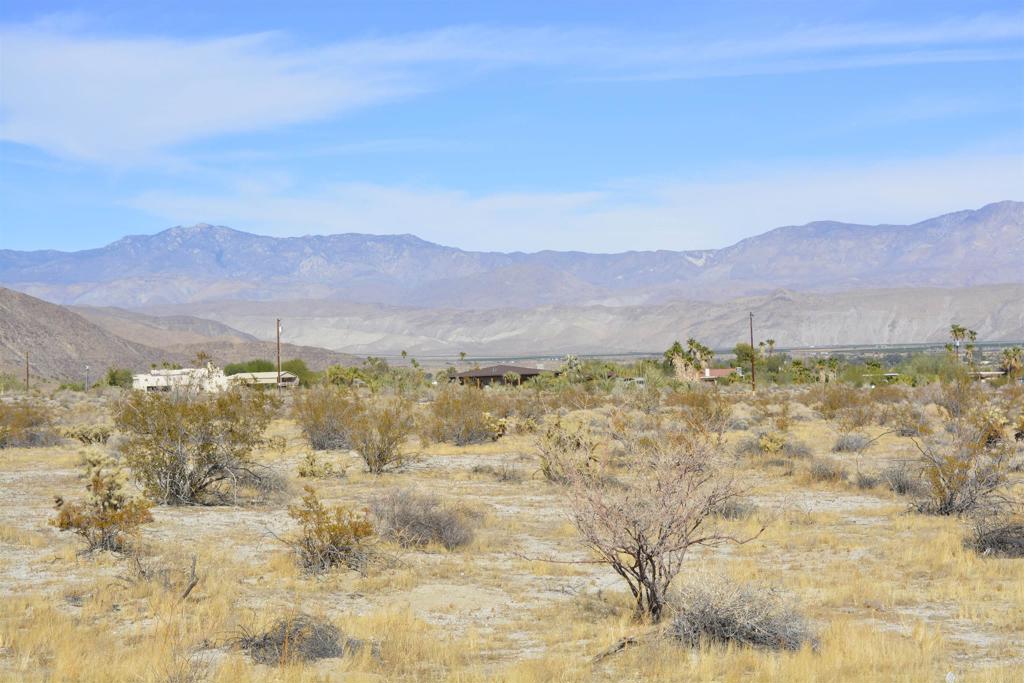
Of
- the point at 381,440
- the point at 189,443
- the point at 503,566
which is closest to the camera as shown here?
the point at 503,566

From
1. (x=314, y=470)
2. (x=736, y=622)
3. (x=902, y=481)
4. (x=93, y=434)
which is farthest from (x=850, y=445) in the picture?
(x=93, y=434)

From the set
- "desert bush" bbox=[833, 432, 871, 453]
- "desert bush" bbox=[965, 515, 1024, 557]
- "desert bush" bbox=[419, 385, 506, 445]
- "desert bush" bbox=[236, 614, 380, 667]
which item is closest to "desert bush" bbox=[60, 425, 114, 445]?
"desert bush" bbox=[419, 385, 506, 445]

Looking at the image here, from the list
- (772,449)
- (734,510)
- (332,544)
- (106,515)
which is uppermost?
(106,515)

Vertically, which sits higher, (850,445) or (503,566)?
(503,566)

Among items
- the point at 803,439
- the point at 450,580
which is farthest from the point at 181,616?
the point at 803,439

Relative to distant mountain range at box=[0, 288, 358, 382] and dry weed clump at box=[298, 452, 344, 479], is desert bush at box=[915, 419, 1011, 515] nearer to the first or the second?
dry weed clump at box=[298, 452, 344, 479]

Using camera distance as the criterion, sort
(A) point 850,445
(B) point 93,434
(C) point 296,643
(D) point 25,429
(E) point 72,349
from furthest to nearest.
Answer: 1. (E) point 72,349
2. (D) point 25,429
3. (B) point 93,434
4. (A) point 850,445
5. (C) point 296,643

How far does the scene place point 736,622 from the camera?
33.1 feet

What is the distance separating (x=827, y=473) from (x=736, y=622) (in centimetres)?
1296

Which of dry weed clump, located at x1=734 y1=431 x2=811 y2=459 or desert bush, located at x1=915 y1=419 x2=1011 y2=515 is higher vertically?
desert bush, located at x1=915 y1=419 x2=1011 y2=515

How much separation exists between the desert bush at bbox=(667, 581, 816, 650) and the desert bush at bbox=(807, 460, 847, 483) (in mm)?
12337

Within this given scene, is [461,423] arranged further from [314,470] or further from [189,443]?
[189,443]

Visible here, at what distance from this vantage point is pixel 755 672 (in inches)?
365

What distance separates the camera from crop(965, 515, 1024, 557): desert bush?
45.5ft
